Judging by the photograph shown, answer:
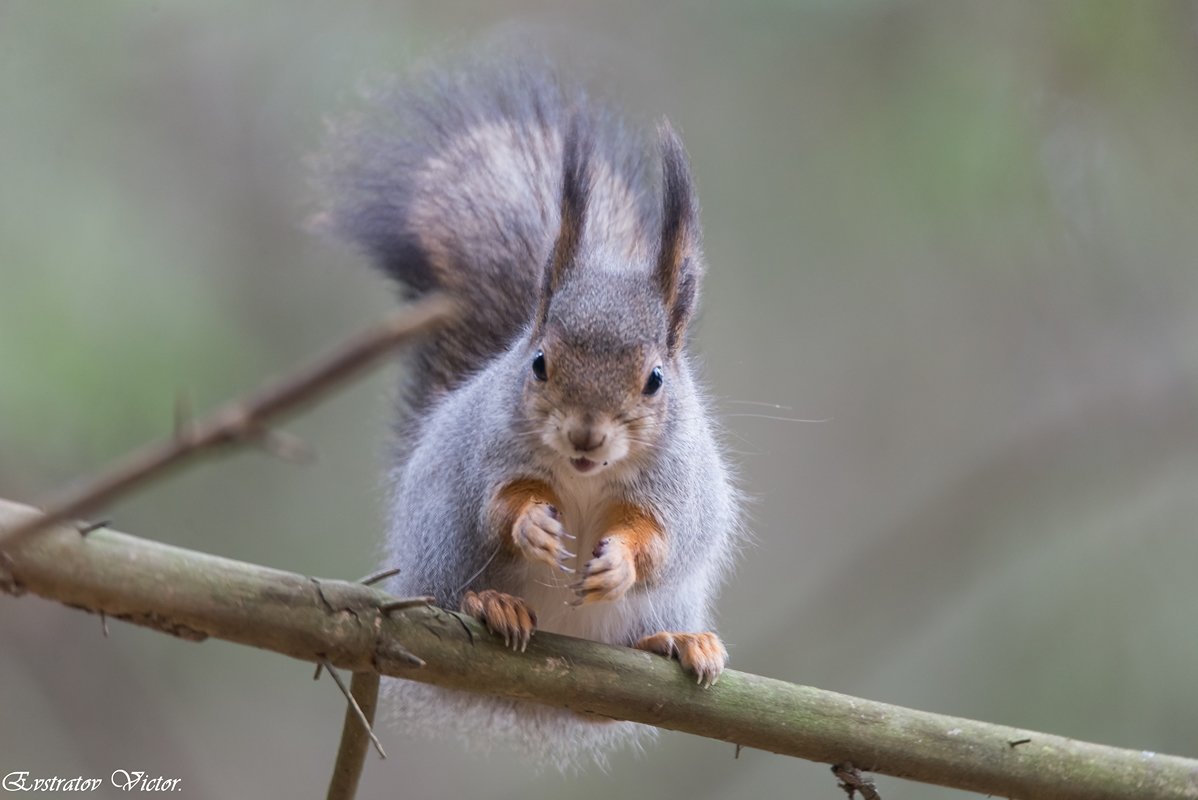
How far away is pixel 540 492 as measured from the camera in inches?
91.5

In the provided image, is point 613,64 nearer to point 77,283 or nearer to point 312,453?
point 77,283

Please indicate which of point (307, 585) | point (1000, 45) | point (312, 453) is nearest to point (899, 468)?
point (1000, 45)

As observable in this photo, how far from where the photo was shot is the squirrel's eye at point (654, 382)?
2.25 metres

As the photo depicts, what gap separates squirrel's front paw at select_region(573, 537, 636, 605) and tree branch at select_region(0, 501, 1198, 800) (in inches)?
3.7

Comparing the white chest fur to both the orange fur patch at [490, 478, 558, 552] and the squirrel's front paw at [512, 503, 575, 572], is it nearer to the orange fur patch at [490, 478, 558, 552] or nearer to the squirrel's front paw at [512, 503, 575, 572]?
the orange fur patch at [490, 478, 558, 552]

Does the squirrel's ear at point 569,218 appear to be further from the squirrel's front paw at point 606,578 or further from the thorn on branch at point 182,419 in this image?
the thorn on branch at point 182,419

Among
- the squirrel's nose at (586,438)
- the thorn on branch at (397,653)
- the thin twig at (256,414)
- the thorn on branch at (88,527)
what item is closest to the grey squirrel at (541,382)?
the squirrel's nose at (586,438)

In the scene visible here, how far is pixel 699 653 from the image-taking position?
209 cm

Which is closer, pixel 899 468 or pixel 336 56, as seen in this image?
pixel 336 56

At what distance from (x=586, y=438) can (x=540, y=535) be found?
19 cm

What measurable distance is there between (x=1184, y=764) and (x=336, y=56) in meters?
3.05

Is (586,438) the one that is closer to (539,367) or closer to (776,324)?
(539,367)

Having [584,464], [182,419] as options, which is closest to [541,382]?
[584,464]

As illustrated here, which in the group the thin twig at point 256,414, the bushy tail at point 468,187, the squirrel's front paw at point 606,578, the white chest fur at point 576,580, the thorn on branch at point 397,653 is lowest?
the thin twig at point 256,414
